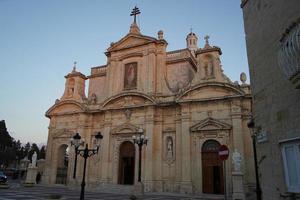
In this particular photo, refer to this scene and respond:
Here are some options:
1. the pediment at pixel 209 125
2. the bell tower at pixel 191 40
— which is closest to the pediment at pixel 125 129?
the pediment at pixel 209 125

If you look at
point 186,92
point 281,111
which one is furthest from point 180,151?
point 281,111

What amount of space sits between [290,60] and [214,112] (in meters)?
16.9

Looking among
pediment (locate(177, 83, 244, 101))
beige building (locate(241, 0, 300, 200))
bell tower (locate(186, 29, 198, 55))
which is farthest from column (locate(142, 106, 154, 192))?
bell tower (locate(186, 29, 198, 55))

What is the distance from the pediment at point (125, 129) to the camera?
80.5 feet

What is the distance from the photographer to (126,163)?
25.3 metres

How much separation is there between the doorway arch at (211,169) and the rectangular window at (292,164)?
15.2 metres

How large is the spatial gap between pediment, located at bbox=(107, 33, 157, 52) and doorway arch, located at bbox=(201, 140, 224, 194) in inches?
470

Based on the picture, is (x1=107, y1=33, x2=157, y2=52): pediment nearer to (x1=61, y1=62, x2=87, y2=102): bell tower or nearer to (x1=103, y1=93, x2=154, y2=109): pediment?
(x1=61, y1=62, x2=87, y2=102): bell tower

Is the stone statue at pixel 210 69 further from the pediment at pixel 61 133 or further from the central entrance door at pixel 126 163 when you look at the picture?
the pediment at pixel 61 133

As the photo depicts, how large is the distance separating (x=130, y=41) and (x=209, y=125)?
12.5 m

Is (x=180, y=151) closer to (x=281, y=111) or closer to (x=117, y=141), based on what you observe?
(x=117, y=141)

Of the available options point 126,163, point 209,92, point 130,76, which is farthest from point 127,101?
point 209,92

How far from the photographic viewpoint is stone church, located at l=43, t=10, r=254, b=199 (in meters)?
21.0

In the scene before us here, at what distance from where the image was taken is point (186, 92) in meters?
22.8
